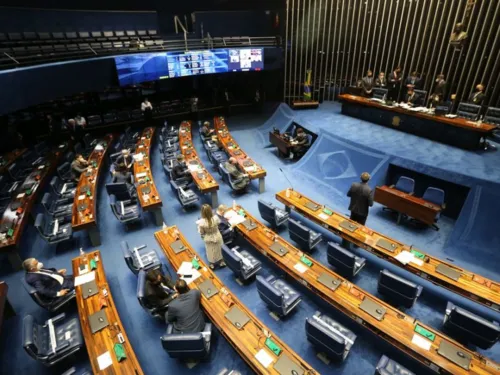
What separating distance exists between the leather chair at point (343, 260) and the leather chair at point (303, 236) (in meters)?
0.65

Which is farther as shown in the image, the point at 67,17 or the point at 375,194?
the point at 67,17

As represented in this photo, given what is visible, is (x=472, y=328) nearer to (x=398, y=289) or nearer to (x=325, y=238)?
(x=398, y=289)

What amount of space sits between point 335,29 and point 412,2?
11.1ft

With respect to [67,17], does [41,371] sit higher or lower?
lower

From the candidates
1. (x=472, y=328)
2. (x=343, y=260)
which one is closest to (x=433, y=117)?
(x=343, y=260)

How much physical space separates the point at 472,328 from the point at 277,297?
291cm

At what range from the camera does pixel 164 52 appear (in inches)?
535

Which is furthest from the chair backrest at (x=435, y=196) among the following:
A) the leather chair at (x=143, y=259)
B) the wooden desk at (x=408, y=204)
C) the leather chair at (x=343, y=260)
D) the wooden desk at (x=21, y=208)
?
the wooden desk at (x=21, y=208)

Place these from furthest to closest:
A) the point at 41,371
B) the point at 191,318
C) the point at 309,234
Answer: the point at 309,234, the point at 41,371, the point at 191,318

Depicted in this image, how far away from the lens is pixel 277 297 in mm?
5203

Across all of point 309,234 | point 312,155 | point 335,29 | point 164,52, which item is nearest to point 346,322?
point 309,234

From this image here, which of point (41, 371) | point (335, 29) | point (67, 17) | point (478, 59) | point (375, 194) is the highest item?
point (67, 17)

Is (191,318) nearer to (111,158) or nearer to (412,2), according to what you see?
(111,158)

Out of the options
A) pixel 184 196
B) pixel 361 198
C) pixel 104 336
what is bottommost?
pixel 184 196
